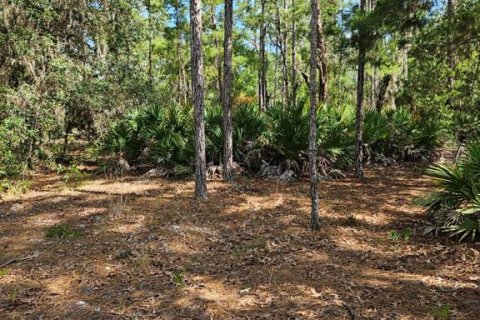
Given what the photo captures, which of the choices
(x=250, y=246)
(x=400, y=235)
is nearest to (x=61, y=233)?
(x=250, y=246)

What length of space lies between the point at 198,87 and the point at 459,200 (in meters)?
5.23

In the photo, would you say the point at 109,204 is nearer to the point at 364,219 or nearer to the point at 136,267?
the point at 136,267

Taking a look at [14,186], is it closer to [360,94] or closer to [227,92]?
[227,92]

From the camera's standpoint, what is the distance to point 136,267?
219 inches

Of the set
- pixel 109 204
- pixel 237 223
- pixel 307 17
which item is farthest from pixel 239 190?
Answer: pixel 307 17

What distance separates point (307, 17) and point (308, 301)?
20810mm

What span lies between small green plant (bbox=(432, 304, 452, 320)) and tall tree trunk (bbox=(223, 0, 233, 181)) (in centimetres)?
676

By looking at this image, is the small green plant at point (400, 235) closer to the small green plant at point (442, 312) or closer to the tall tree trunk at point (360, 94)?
the small green plant at point (442, 312)

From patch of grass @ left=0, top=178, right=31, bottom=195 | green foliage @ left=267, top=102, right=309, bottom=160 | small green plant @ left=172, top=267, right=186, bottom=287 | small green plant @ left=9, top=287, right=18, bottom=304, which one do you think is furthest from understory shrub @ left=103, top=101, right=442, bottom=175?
small green plant @ left=9, top=287, right=18, bottom=304

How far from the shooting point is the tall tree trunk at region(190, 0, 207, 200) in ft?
26.5

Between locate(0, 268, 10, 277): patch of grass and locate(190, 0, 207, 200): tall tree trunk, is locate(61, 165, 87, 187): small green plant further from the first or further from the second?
locate(0, 268, 10, 277): patch of grass

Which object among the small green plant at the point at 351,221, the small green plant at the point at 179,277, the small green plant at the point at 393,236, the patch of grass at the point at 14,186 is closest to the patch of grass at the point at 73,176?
the patch of grass at the point at 14,186

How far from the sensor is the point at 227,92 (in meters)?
9.97

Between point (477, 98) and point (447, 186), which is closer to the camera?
point (447, 186)
